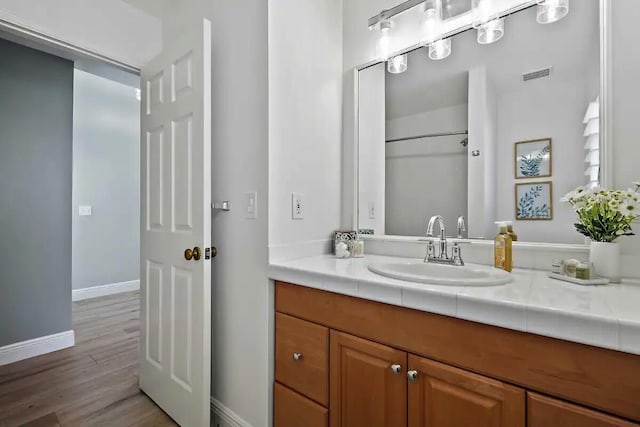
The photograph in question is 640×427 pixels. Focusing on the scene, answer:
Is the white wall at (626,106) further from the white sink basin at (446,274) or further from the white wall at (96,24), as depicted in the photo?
the white wall at (96,24)

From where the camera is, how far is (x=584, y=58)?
3.75 ft

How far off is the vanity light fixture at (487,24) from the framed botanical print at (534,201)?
647 millimetres

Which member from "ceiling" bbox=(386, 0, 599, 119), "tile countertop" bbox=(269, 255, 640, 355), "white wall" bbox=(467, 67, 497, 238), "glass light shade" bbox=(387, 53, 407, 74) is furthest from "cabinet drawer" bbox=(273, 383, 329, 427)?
"glass light shade" bbox=(387, 53, 407, 74)

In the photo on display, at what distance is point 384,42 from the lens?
1580mm

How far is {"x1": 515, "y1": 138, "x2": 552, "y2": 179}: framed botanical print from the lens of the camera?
1.21 metres

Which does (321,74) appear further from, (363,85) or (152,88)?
(152,88)

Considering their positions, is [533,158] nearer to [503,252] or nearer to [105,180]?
[503,252]

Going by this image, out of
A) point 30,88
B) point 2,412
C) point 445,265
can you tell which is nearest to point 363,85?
point 445,265

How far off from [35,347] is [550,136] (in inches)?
140

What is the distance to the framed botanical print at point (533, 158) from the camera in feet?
3.95

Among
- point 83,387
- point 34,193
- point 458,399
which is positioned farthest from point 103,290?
point 458,399

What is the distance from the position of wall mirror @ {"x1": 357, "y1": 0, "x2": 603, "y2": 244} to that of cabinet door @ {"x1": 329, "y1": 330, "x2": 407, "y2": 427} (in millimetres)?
711

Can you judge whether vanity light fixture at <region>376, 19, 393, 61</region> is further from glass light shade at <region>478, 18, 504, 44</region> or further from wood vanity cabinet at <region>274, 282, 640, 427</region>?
wood vanity cabinet at <region>274, 282, 640, 427</region>

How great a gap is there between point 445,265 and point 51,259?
2939 mm
